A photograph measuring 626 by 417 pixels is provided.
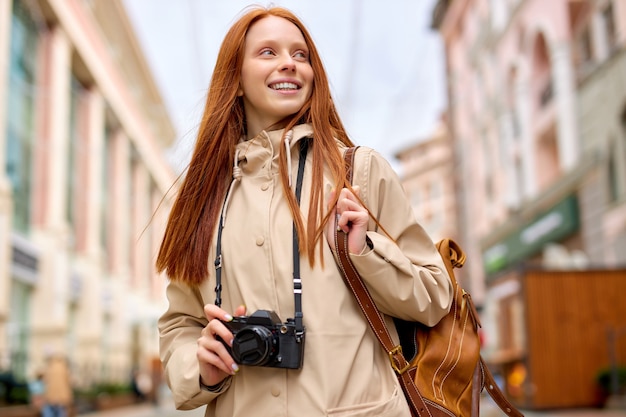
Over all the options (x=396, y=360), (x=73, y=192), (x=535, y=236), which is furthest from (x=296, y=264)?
(x=73, y=192)

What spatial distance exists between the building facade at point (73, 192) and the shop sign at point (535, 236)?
33.6 feet

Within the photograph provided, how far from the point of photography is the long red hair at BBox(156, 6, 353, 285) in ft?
6.07

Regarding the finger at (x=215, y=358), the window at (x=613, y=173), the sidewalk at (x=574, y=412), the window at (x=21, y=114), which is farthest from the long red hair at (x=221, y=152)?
the window at (x=21, y=114)

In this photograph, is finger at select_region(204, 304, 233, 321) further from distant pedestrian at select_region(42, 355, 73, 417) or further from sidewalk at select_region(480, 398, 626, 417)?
distant pedestrian at select_region(42, 355, 73, 417)

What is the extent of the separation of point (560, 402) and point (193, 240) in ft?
41.1

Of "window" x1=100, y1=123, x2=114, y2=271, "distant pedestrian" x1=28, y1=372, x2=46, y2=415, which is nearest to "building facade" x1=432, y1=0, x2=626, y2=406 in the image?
"distant pedestrian" x1=28, y1=372, x2=46, y2=415

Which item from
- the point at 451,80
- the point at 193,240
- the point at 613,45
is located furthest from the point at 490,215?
the point at 193,240

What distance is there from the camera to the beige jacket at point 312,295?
5.44 feet

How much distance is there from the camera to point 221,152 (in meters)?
1.97

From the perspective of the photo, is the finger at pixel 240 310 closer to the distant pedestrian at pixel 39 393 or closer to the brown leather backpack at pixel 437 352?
the brown leather backpack at pixel 437 352

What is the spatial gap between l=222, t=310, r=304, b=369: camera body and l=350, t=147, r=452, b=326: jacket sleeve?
0.19 metres

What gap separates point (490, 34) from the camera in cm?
2797

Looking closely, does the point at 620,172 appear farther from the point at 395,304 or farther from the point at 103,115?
the point at 103,115

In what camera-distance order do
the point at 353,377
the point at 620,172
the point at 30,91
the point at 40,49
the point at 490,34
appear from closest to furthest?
the point at 353,377
the point at 620,172
the point at 30,91
the point at 40,49
the point at 490,34
